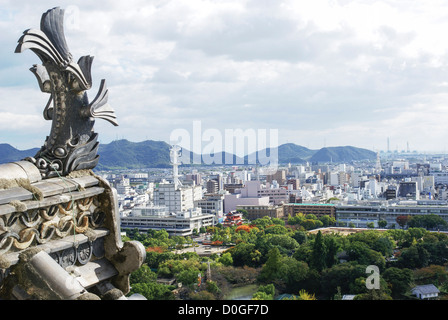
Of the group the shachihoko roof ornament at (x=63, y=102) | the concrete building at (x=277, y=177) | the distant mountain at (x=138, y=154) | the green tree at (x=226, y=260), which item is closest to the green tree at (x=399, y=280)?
the green tree at (x=226, y=260)

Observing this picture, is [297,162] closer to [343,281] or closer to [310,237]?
[310,237]

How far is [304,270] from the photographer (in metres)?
11.2

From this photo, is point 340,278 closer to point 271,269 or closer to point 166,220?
point 271,269

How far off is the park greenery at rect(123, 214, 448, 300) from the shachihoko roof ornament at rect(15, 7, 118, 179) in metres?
7.34

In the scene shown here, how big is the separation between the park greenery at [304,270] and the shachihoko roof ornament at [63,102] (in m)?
7.34

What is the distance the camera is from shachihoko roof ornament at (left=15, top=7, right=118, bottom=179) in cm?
184

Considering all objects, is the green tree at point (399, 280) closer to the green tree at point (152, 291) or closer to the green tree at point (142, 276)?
the green tree at point (152, 291)

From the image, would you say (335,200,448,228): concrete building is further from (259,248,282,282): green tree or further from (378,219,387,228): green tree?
(259,248,282,282): green tree

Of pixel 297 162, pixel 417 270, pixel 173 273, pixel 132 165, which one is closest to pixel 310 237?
pixel 417 270

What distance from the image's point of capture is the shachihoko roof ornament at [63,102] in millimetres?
1842

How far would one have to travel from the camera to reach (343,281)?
1077 cm

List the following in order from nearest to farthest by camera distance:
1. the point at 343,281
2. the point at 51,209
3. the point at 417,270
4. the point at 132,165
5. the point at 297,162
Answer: the point at 51,209, the point at 343,281, the point at 417,270, the point at 132,165, the point at 297,162
